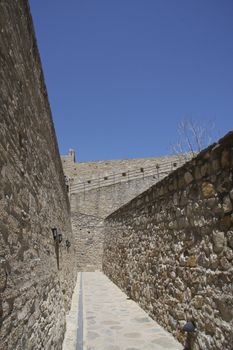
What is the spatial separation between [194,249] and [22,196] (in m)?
2.43

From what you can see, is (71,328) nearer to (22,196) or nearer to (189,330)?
(189,330)

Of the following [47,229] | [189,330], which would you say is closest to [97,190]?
[47,229]

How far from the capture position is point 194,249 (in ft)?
14.3

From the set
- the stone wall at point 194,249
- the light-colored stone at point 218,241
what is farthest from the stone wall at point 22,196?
the light-colored stone at point 218,241

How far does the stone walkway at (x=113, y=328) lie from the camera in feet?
16.7

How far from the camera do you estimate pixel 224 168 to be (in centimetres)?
349

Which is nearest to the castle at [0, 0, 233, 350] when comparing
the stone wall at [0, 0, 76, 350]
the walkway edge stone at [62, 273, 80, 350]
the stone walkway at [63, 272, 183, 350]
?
the stone wall at [0, 0, 76, 350]

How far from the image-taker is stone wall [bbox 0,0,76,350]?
2449mm

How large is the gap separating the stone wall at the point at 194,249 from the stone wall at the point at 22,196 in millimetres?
1882

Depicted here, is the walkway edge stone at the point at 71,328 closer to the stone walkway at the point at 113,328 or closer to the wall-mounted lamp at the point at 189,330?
the stone walkway at the point at 113,328

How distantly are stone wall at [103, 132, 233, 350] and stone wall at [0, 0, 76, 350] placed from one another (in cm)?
188

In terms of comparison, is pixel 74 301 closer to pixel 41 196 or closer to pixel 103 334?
pixel 103 334

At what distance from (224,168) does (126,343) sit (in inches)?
135

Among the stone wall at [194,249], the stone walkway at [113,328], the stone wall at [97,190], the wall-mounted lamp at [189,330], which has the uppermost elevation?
the stone wall at [97,190]
